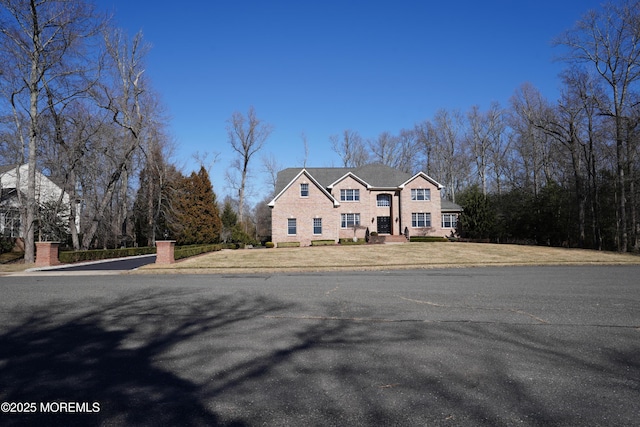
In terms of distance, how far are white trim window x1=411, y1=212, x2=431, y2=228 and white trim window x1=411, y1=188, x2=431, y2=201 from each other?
5.10ft

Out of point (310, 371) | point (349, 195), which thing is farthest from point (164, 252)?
point (349, 195)

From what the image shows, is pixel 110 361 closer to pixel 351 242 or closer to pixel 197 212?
pixel 351 242

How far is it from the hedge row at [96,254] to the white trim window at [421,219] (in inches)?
1000

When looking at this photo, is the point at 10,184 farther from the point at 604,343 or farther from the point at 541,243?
→ the point at 541,243

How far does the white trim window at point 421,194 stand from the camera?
134ft

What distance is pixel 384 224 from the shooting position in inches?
1630

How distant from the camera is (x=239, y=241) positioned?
40312 mm

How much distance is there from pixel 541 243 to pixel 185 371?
41.1 m

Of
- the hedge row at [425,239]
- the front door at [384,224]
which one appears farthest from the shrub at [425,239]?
the front door at [384,224]

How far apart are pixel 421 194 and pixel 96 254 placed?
97.5 feet

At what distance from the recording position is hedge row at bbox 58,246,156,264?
2283cm

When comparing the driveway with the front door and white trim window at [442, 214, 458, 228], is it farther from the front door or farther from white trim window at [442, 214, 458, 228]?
white trim window at [442, 214, 458, 228]

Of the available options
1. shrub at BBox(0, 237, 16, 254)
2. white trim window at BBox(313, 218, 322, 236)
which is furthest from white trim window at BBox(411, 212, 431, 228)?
shrub at BBox(0, 237, 16, 254)

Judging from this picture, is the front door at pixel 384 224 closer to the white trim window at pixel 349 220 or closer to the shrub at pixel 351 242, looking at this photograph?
the white trim window at pixel 349 220
